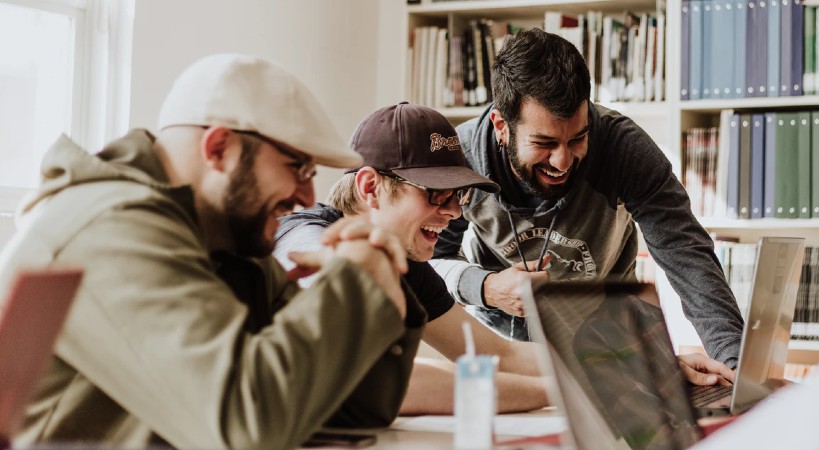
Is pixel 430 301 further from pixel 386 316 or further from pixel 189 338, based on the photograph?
pixel 189 338

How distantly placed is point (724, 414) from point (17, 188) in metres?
1.88

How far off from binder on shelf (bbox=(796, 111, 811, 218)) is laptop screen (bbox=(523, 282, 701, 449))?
2.03 metres

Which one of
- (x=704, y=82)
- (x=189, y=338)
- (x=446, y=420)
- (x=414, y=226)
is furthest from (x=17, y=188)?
(x=704, y=82)

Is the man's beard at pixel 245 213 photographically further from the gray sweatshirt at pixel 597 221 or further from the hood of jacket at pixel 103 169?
the gray sweatshirt at pixel 597 221

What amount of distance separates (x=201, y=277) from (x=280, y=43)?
227cm

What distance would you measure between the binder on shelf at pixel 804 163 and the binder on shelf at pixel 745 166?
153 mm

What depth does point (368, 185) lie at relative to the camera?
1.96m

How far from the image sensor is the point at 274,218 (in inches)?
47.5

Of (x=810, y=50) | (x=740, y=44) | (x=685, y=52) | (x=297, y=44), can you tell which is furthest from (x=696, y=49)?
(x=297, y=44)

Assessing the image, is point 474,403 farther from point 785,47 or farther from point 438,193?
point 785,47

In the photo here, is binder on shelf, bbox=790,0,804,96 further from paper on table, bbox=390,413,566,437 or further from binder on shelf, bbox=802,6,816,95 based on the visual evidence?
paper on table, bbox=390,413,566,437

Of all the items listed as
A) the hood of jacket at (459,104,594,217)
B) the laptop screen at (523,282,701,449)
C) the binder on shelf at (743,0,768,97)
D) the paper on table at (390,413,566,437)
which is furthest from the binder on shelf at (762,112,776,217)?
the laptop screen at (523,282,701,449)

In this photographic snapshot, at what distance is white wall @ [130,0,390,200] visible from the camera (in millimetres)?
2668

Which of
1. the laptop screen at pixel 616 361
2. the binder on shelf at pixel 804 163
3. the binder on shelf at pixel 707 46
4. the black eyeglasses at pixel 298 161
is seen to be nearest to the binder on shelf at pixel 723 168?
the binder on shelf at pixel 707 46
